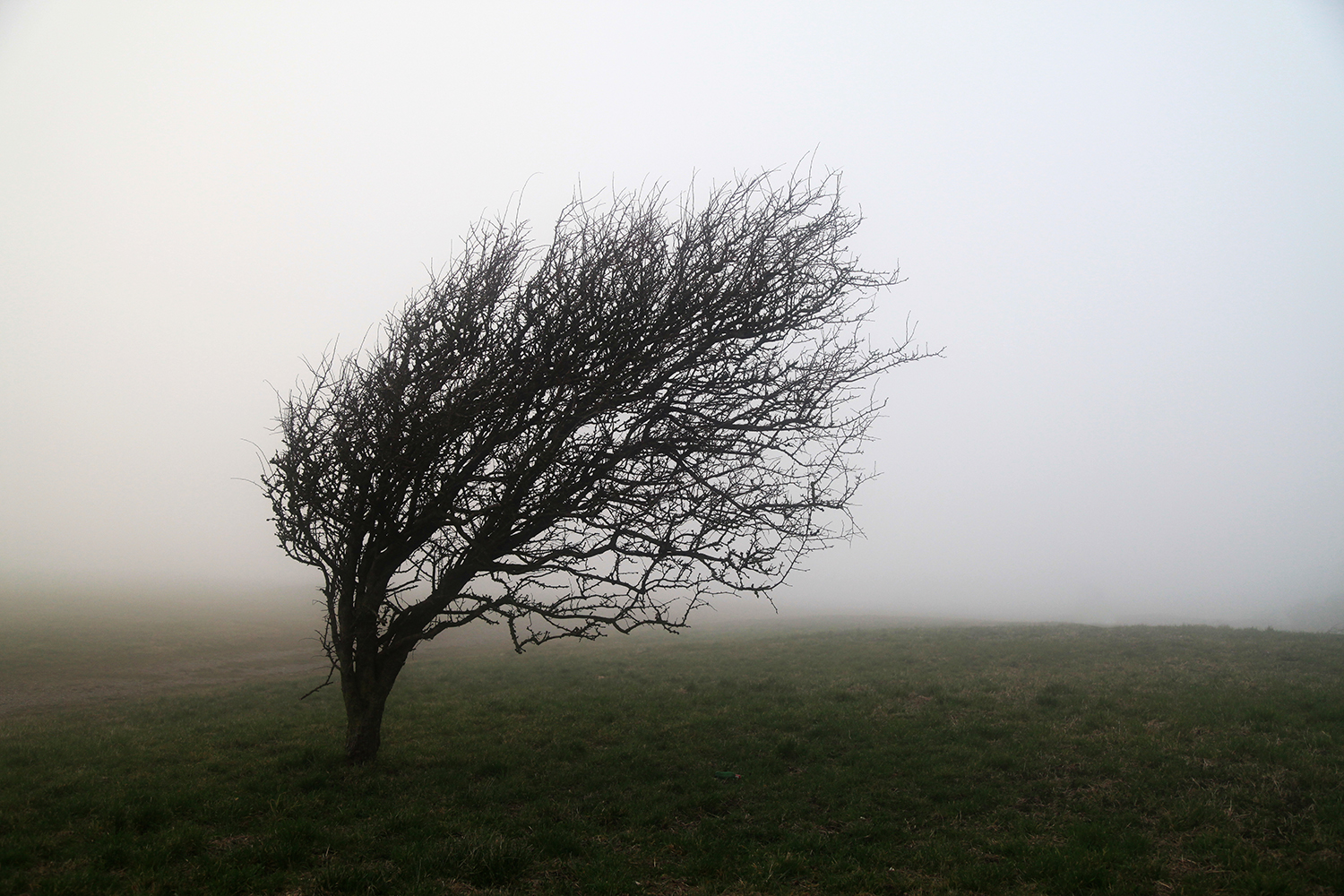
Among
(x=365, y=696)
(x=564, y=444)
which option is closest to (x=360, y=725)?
(x=365, y=696)

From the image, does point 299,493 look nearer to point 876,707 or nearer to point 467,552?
point 467,552

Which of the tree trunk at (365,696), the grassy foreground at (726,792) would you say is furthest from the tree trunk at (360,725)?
the grassy foreground at (726,792)

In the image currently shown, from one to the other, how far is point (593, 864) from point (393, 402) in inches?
294

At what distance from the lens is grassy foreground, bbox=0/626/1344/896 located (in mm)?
7578

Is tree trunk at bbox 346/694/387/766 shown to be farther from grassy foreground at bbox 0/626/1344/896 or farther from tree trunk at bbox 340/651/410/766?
grassy foreground at bbox 0/626/1344/896

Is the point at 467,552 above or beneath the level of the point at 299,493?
beneath

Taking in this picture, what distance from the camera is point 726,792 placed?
33.8 feet

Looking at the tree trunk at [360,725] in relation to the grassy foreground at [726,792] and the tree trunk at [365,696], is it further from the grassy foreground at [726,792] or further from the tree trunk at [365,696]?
the grassy foreground at [726,792]

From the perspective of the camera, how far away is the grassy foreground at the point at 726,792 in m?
7.58

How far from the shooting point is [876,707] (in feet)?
49.5

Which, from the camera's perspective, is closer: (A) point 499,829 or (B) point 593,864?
(B) point 593,864

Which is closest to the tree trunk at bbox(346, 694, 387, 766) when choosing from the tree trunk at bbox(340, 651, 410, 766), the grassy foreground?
the tree trunk at bbox(340, 651, 410, 766)

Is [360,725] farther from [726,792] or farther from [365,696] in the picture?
[726,792]

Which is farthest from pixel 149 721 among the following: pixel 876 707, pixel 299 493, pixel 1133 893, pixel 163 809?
pixel 1133 893
